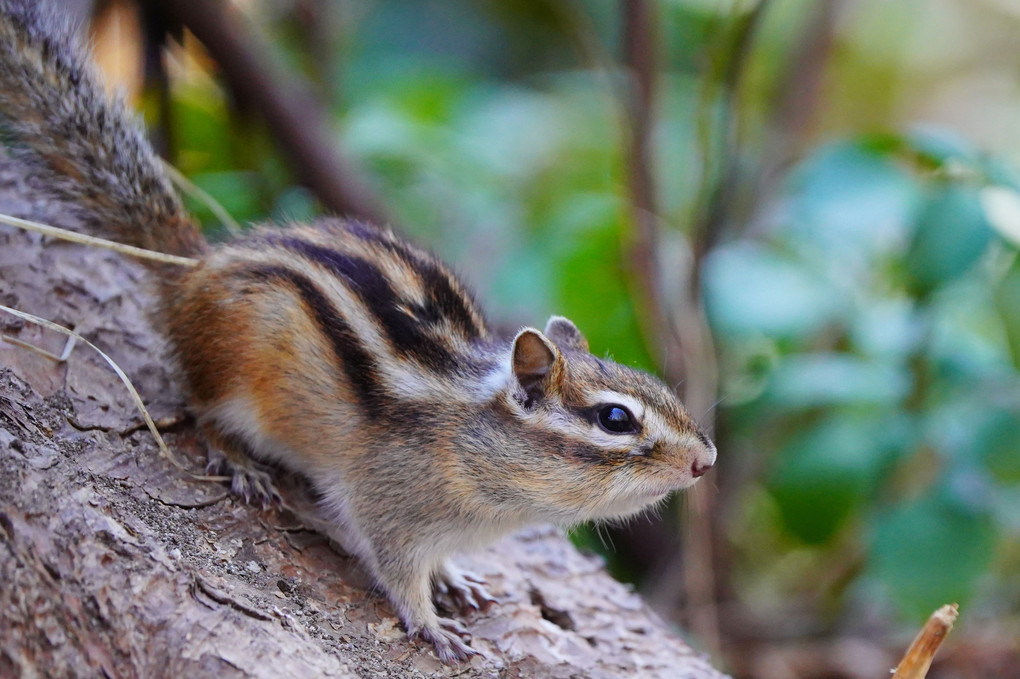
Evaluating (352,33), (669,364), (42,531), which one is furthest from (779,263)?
(352,33)

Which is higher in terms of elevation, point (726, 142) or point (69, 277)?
point (726, 142)

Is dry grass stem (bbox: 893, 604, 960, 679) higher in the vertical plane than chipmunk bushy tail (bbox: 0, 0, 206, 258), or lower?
higher

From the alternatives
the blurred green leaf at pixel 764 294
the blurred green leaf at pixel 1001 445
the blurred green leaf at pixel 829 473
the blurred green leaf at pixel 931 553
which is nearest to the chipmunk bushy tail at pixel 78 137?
the blurred green leaf at pixel 764 294

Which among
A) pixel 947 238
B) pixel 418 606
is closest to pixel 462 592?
pixel 418 606

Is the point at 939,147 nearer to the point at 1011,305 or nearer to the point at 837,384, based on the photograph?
the point at 1011,305

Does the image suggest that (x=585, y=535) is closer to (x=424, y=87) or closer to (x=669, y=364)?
(x=669, y=364)

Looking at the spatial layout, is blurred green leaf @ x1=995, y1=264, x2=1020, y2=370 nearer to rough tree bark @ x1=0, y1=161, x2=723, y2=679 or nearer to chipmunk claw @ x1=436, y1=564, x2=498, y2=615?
rough tree bark @ x1=0, y1=161, x2=723, y2=679

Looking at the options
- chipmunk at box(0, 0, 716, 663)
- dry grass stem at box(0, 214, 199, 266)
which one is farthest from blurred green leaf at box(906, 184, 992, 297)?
dry grass stem at box(0, 214, 199, 266)
